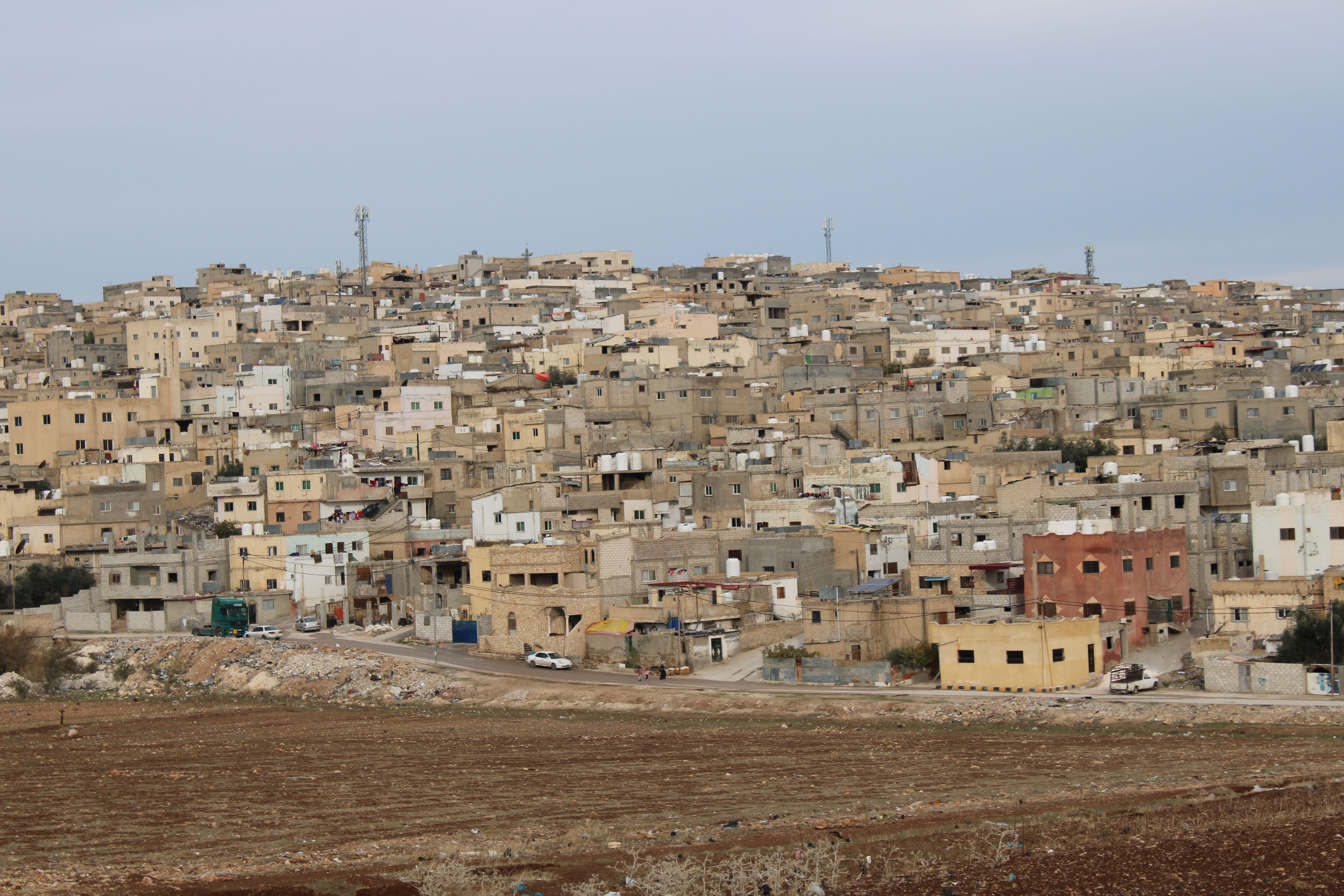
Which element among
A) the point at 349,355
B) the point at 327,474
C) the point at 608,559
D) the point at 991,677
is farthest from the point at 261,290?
the point at 991,677

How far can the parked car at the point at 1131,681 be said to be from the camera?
104ft

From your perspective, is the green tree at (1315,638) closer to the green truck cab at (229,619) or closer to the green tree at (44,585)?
the green truck cab at (229,619)

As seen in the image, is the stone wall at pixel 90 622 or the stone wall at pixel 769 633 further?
the stone wall at pixel 90 622

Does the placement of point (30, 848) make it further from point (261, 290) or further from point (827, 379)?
point (261, 290)

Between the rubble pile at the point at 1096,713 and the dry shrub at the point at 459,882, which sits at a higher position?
the dry shrub at the point at 459,882

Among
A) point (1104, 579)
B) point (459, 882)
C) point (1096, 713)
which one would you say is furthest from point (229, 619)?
point (459, 882)

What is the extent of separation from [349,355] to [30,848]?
187 ft

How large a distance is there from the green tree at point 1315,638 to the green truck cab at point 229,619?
24994 millimetres

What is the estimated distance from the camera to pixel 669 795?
23438 millimetres

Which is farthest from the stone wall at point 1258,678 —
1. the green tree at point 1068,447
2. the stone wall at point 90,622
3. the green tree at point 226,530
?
the stone wall at point 90,622

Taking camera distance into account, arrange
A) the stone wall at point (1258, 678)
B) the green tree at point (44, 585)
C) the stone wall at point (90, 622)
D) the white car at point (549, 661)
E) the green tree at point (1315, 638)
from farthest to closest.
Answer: the green tree at point (44, 585) → the stone wall at point (90, 622) → the white car at point (549, 661) → the green tree at point (1315, 638) → the stone wall at point (1258, 678)

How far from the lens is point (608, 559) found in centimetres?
4088

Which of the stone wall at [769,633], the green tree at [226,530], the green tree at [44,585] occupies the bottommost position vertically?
the stone wall at [769,633]

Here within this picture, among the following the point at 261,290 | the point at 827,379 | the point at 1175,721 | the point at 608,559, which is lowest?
the point at 1175,721
